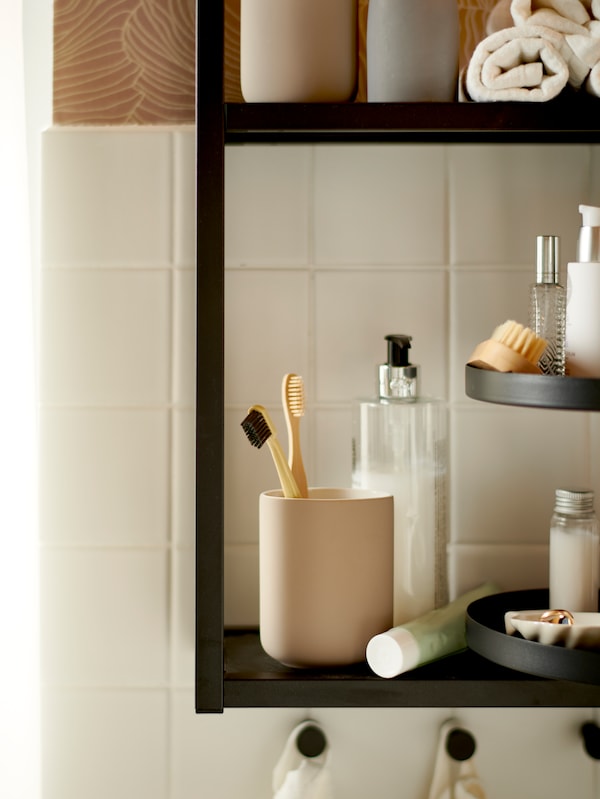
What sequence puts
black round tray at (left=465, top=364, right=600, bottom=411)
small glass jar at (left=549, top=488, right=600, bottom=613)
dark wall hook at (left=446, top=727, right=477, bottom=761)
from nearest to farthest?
1. black round tray at (left=465, top=364, right=600, bottom=411)
2. small glass jar at (left=549, top=488, right=600, bottom=613)
3. dark wall hook at (left=446, top=727, right=477, bottom=761)

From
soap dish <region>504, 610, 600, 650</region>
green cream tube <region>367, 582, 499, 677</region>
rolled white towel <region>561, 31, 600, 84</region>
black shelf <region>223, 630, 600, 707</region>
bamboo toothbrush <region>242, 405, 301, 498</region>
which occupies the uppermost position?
rolled white towel <region>561, 31, 600, 84</region>

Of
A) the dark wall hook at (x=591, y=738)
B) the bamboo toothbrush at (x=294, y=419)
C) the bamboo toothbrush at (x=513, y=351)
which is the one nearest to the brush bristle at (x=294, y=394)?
the bamboo toothbrush at (x=294, y=419)

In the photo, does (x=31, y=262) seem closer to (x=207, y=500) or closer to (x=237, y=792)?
(x=207, y=500)

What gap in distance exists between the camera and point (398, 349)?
77 centimetres

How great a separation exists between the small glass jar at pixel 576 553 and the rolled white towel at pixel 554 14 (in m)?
0.38

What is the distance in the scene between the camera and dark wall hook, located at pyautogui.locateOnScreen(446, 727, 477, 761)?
32.9 inches

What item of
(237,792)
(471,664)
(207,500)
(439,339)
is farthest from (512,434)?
(237,792)

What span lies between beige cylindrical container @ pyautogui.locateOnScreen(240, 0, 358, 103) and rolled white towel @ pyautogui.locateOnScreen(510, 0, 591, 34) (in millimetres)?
142

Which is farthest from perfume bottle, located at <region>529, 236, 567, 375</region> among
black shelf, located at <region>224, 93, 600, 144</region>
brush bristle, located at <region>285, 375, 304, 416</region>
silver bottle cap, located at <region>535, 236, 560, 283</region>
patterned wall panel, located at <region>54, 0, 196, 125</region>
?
patterned wall panel, located at <region>54, 0, 196, 125</region>

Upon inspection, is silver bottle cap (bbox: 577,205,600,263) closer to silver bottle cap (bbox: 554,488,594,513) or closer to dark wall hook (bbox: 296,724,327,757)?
silver bottle cap (bbox: 554,488,594,513)

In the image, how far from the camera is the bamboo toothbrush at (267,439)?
2.37ft

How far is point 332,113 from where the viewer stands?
0.68 meters

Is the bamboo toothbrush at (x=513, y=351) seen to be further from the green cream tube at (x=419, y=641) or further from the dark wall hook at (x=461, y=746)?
the dark wall hook at (x=461, y=746)

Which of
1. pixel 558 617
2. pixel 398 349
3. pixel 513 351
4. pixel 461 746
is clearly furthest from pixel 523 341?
pixel 461 746
